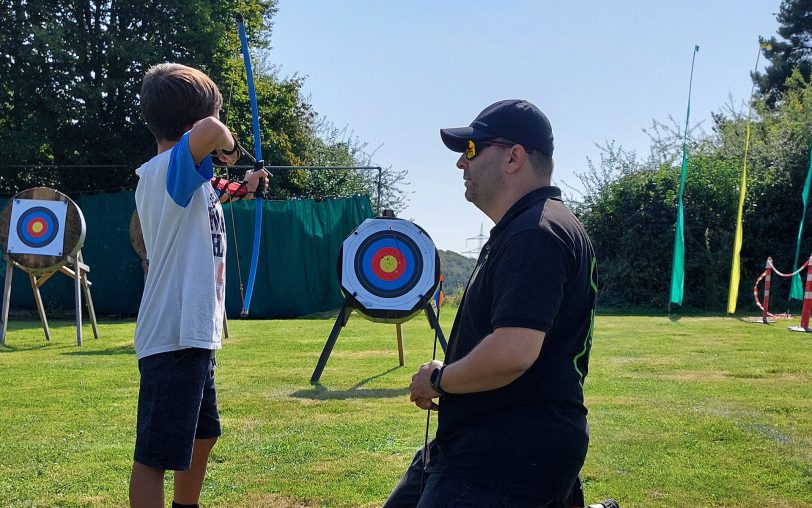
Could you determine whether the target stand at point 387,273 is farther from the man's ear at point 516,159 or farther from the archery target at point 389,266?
the man's ear at point 516,159

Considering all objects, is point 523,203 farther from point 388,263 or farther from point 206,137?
point 388,263

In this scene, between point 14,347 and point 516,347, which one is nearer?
point 516,347

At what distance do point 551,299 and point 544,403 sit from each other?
0.28m

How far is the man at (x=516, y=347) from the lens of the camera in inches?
78.0

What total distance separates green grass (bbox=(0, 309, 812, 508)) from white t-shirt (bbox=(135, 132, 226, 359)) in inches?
45.4

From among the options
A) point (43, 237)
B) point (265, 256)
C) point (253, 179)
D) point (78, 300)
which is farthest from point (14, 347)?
point (253, 179)

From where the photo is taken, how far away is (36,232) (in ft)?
32.2

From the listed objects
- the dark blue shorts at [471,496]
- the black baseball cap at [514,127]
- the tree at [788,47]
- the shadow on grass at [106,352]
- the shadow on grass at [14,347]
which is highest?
the tree at [788,47]

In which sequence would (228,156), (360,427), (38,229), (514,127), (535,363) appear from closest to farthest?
(535,363), (514,127), (228,156), (360,427), (38,229)

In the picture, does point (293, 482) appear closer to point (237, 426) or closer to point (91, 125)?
point (237, 426)

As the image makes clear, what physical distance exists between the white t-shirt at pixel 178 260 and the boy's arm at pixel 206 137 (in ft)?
0.12

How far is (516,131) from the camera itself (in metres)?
2.22

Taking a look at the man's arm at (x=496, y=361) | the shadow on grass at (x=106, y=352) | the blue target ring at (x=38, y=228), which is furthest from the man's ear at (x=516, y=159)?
the blue target ring at (x=38, y=228)

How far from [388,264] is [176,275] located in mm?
4520
